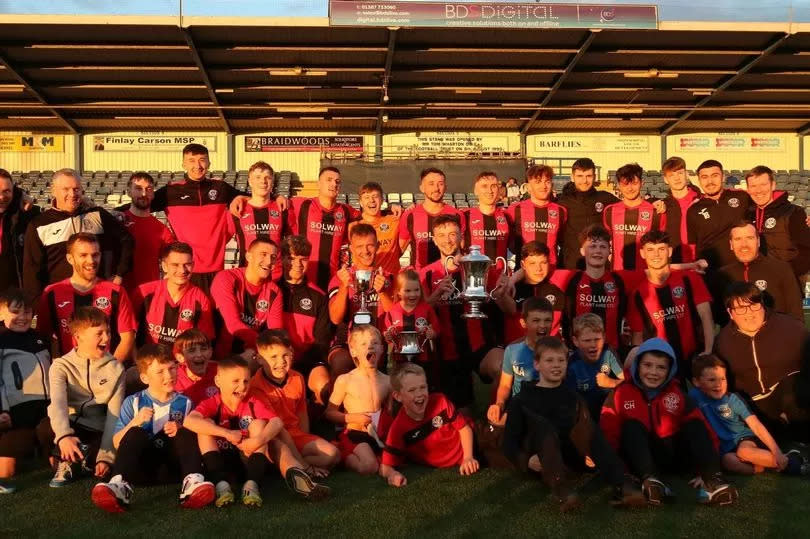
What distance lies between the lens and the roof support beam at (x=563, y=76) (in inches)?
869

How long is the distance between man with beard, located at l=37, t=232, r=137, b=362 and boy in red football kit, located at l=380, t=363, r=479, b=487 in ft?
6.16

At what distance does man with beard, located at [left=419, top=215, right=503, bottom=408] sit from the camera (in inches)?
217

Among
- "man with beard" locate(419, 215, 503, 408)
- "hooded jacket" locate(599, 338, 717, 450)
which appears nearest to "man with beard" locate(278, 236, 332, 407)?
"man with beard" locate(419, 215, 503, 408)

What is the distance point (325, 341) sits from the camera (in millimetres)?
5375

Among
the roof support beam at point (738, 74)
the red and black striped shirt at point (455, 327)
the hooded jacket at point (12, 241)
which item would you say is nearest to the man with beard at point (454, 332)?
the red and black striped shirt at point (455, 327)

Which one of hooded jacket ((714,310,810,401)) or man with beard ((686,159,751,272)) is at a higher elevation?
man with beard ((686,159,751,272))

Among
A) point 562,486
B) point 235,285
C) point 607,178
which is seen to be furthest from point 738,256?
point 607,178

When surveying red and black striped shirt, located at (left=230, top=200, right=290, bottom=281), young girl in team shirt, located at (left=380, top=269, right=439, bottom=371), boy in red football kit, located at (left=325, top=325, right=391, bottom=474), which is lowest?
boy in red football kit, located at (left=325, top=325, right=391, bottom=474)

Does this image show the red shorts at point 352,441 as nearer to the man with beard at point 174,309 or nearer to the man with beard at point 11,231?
the man with beard at point 174,309

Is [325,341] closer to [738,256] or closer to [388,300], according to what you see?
[388,300]

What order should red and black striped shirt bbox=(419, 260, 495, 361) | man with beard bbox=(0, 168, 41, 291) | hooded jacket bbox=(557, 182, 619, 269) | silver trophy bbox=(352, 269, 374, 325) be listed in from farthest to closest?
hooded jacket bbox=(557, 182, 619, 269) < man with beard bbox=(0, 168, 41, 291) < red and black striped shirt bbox=(419, 260, 495, 361) < silver trophy bbox=(352, 269, 374, 325)

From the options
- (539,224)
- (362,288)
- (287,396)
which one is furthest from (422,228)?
(287,396)

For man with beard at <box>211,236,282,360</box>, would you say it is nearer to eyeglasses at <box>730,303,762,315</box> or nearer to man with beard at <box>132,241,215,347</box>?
man with beard at <box>132,241,215,347</box>

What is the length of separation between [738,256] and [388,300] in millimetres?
2490
